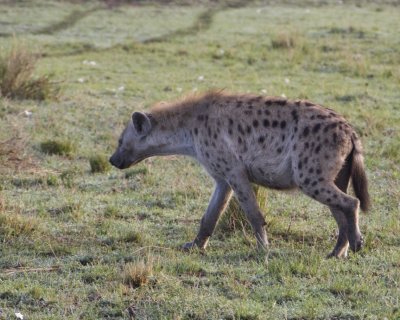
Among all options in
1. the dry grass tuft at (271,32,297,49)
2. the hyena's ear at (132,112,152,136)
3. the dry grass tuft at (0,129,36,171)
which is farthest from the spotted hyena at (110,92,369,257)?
the dry grass tuft at (271,32,297,49)

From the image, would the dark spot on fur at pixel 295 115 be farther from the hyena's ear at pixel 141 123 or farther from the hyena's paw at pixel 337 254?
the hyena's ear at pixel 141 123

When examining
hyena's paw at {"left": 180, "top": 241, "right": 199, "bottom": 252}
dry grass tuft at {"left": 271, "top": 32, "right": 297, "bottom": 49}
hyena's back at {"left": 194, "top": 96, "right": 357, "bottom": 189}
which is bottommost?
dry grass tuft at {"left": 271, "top": 32, "right": 297, "bottom": 49}

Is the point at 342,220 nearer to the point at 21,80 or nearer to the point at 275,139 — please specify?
the point at 275,139

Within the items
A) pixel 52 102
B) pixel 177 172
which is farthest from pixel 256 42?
pixel 177 172

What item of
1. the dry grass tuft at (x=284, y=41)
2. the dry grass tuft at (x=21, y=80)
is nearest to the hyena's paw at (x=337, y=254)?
the dry grass tuft at (x=21, y=80)

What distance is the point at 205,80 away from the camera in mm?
12305

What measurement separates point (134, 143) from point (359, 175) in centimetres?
163

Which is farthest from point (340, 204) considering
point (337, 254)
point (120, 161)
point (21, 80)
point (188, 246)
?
point (21, 80)

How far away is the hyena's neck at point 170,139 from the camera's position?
6332mm

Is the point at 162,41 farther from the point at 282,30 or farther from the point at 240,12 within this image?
the point at 240,12

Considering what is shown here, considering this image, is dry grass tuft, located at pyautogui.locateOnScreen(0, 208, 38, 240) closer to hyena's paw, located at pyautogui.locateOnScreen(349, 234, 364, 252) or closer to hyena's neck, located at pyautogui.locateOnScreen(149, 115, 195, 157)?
hyena's neck, located at pyautogui.locateOnScreen(149, 115, 195, 157)

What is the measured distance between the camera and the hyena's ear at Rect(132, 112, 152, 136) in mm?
6434

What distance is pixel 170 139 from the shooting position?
6.41 meters

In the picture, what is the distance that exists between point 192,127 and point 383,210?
1.64 meters
